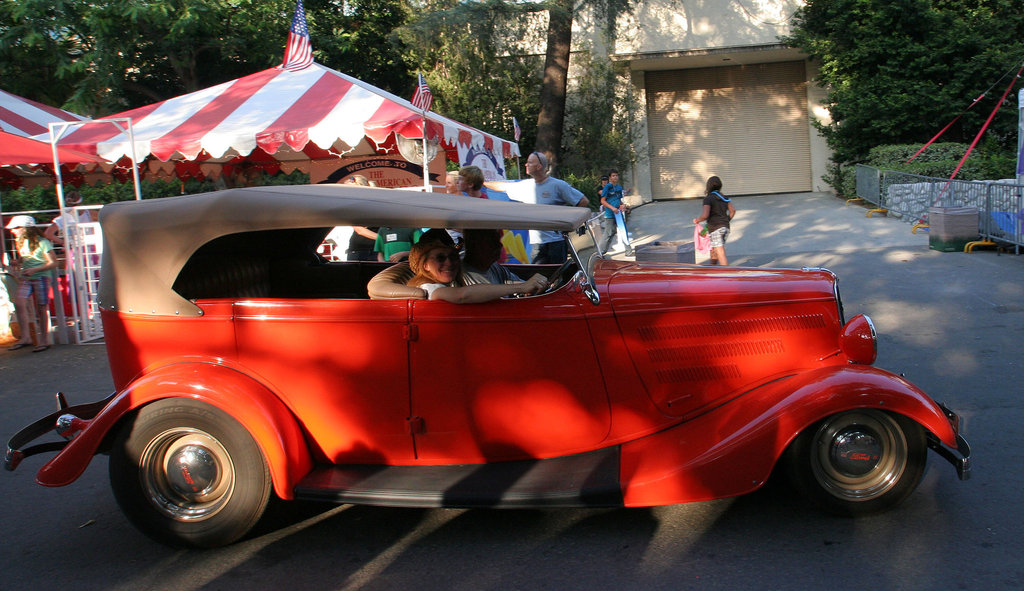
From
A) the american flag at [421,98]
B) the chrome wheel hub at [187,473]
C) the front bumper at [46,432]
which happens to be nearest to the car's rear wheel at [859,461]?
the chrome wheel hub at [187,473]

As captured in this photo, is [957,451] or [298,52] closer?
[957,451]

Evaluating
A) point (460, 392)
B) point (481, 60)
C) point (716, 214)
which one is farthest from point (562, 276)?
point (481, 60)

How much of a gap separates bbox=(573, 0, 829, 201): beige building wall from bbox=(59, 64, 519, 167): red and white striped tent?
40.0ft

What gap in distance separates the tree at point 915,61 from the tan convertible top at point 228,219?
1887 cm

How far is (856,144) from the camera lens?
21.1m

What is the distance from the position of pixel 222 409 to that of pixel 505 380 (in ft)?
4.14

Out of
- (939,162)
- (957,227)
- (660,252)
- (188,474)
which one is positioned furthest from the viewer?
(939,162)

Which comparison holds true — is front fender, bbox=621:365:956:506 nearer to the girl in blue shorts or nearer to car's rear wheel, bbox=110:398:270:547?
car's rear wheel, bbox=110:398:270:547

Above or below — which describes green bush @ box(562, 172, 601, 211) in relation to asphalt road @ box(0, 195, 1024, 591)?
above

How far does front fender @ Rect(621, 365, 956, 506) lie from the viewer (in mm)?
3270

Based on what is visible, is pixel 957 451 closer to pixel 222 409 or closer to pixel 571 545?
pixel 571 545

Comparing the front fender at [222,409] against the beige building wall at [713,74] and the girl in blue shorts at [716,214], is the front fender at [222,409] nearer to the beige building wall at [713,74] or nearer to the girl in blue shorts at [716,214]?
the girl in blue shorts at [716,214]

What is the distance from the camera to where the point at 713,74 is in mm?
23938

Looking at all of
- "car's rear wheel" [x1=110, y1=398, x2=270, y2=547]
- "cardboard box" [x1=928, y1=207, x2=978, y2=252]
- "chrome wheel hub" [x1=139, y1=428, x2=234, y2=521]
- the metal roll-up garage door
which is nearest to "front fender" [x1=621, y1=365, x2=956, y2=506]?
"car's rear wheel" [x1=110, y1=398, x2=270, y2=547]
